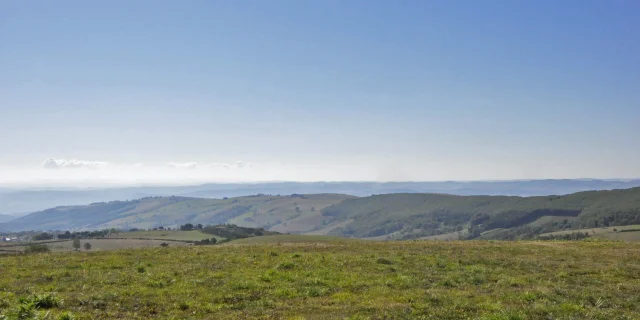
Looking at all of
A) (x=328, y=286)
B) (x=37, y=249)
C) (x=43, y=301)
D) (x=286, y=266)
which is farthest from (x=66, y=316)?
(x=37, y=249)

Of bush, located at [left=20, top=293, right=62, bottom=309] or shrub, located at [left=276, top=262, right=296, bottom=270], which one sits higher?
bush, located at [left=20, top=293, right=62, bottom=309]

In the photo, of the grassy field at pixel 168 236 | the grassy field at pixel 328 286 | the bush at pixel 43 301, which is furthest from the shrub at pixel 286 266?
the grassy field at pixel 168 236

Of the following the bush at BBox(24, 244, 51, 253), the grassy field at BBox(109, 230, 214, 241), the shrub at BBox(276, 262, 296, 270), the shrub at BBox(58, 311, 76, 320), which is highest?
the shrub at BBox(58, 311, 76, 320)

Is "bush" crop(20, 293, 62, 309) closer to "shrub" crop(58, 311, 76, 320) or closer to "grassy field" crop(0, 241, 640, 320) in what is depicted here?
"grassy field" crop(0, 241, 640, 320)

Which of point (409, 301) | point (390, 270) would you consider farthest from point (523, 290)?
point (390, 270)

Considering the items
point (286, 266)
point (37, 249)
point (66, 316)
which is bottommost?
point (37, 249)

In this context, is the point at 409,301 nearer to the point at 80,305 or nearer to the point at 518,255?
the point at 80,305

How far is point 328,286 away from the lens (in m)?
Result: 21.5

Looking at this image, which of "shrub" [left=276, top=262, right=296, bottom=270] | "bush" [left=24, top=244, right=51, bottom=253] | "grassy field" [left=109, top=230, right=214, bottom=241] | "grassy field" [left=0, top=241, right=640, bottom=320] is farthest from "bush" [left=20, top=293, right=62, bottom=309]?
"grassy field" [left=109, top=230, right=214, bottom=241]

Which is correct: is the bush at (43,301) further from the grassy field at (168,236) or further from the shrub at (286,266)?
the grassy field at (168,236)

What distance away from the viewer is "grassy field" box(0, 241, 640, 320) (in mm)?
16500

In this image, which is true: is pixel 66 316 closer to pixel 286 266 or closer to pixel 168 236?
pixel 286 266

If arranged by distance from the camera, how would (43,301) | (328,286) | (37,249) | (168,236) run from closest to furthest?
(43,301), (328,286), (37,249), (168,236)

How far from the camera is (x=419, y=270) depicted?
26.4 meters
